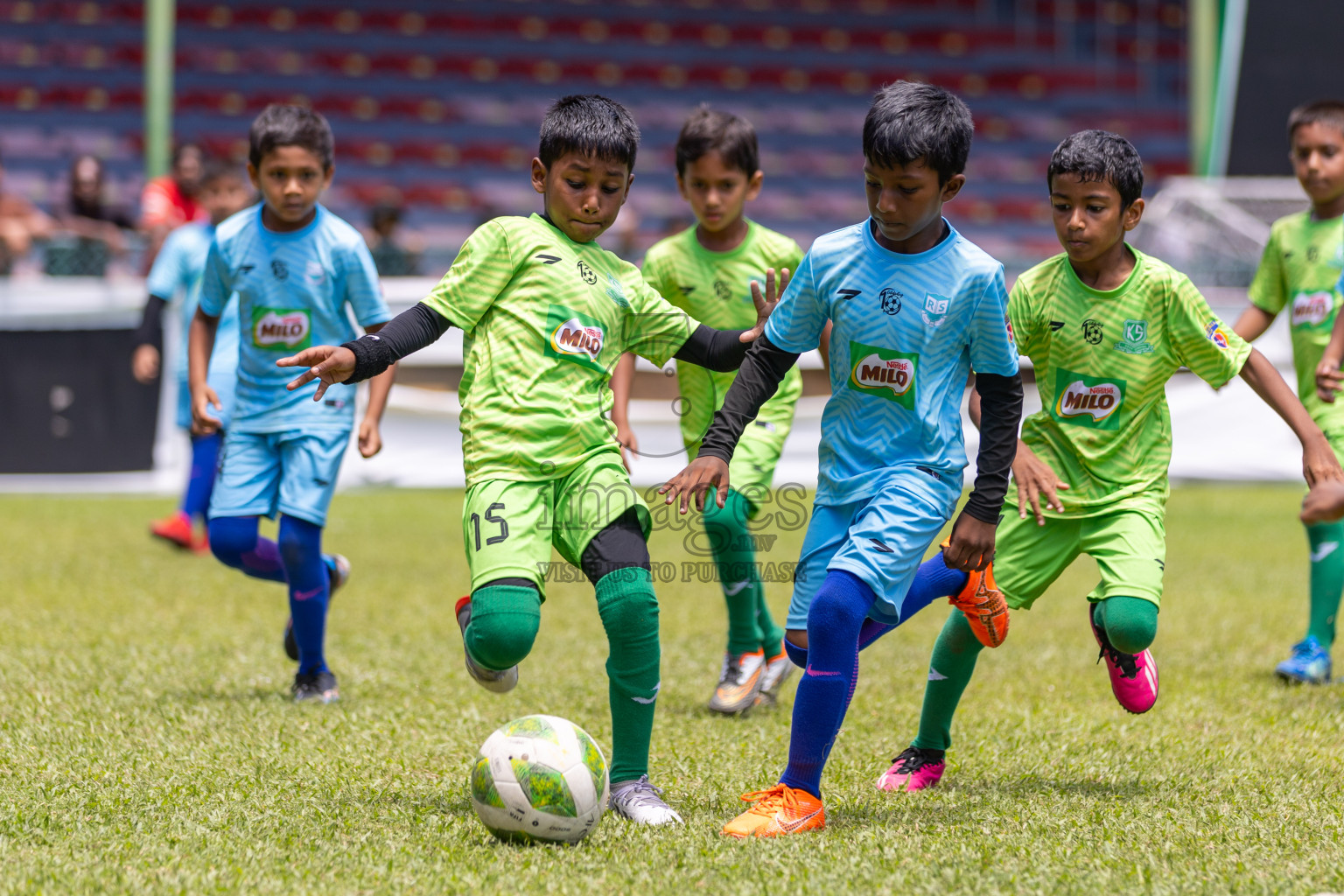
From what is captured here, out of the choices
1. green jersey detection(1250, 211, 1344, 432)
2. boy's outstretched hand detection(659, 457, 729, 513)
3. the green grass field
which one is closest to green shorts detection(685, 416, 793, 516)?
the green grass field

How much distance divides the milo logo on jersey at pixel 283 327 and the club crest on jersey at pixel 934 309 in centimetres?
232

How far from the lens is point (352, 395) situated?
15.6ft

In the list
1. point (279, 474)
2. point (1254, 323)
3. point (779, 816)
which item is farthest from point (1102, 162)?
point (279, 474)

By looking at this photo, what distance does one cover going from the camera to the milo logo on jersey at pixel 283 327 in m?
4.67

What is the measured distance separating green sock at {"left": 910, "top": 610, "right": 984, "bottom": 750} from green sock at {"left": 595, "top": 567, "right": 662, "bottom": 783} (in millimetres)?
792

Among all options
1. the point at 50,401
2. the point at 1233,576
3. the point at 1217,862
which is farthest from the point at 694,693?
the point at 50,401

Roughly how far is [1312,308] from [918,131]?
2946 mm

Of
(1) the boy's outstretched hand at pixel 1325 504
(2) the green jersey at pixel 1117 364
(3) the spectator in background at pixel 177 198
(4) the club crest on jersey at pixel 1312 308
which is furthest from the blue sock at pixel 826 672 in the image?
(3) the spectator in background at pixel 177 198

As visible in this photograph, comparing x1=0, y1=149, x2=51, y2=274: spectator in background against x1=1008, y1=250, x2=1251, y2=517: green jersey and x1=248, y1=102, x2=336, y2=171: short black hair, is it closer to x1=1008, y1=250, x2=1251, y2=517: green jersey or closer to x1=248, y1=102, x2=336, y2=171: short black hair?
x1=248, y1=102, x2=336, y2=171: short black hair

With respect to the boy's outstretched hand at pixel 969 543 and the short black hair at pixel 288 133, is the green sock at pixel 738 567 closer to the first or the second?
the boy's outstretched hand at pixel 969 543

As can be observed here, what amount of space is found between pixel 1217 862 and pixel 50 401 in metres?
10.1

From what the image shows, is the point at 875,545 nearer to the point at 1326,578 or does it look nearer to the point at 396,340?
the point at 396,340

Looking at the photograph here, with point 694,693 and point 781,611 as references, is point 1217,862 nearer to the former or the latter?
point 694,693

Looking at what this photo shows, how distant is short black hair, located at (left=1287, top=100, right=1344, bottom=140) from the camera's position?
5152 mm
